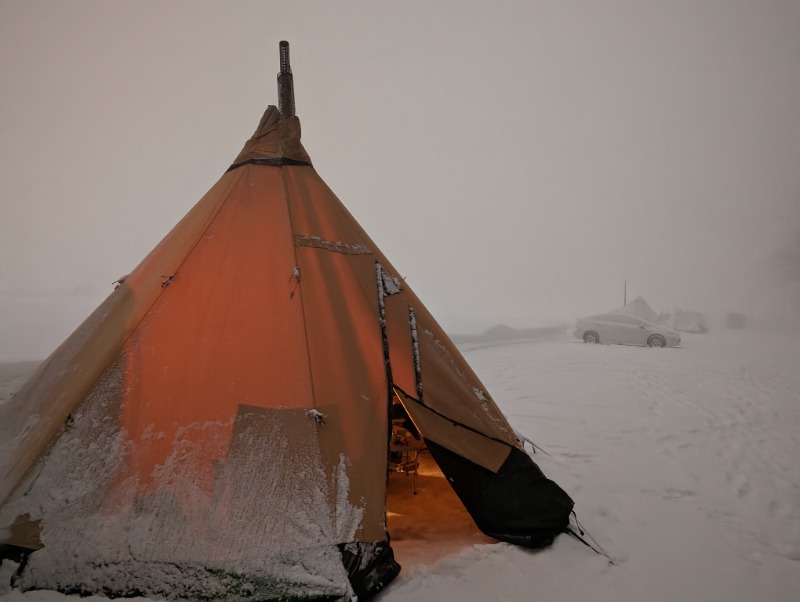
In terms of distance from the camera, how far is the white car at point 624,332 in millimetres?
15219

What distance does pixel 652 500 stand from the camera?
12.6 feet

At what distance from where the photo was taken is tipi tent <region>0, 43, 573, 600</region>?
7.45ft

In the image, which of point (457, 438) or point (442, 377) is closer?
point (457, 438)

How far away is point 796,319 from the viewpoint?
29.5 m

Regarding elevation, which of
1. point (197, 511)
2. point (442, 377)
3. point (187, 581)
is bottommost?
point (187, 581)

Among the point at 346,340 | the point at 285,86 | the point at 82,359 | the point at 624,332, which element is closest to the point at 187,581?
the point at 346,340

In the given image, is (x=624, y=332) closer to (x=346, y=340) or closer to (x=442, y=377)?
(x=442, y=377)

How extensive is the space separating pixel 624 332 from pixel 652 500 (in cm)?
1367

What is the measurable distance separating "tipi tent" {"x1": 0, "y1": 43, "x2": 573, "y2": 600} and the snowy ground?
0.37 metres

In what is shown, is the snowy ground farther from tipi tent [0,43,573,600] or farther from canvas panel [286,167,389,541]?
canvas panel [286,167,389,541]

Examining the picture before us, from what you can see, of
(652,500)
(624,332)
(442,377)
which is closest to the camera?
(442,377)

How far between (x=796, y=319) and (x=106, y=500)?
41.2 meters

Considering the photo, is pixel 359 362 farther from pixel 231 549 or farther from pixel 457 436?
pixel 231 549

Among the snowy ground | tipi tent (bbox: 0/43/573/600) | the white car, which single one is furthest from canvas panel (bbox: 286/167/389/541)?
the white car
